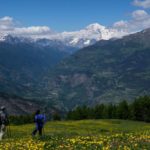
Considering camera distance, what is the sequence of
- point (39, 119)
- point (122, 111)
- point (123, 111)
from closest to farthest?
point (39, 119) → point (123, 111) → point (122, 111)

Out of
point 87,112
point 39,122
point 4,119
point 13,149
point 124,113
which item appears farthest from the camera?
point 87,112

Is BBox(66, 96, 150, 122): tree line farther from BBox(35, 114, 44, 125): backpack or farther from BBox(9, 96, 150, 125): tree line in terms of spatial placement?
BBox(35, 114, 44, 125): backpack

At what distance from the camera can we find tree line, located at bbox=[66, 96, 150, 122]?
534 ft

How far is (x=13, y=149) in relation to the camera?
85.6 ft

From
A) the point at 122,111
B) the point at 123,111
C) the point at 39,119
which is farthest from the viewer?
the point at 122,111

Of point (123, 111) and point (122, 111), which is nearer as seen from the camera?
point (123, 111)

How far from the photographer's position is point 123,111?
554ft

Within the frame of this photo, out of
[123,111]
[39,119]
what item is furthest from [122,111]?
[39,119]

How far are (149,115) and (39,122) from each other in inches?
4629

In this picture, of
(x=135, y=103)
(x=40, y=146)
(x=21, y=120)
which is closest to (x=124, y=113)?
(x=135, y=103)

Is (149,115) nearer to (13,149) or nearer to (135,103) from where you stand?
(135,103)

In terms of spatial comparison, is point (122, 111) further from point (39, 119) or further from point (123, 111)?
point (39, 119)

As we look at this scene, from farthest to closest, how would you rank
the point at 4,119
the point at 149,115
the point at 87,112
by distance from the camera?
the point at 87,112, the point at 149,115, the point at 4,119

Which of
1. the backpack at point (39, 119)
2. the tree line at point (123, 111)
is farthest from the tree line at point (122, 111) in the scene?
the backpack at point (39, 119)
